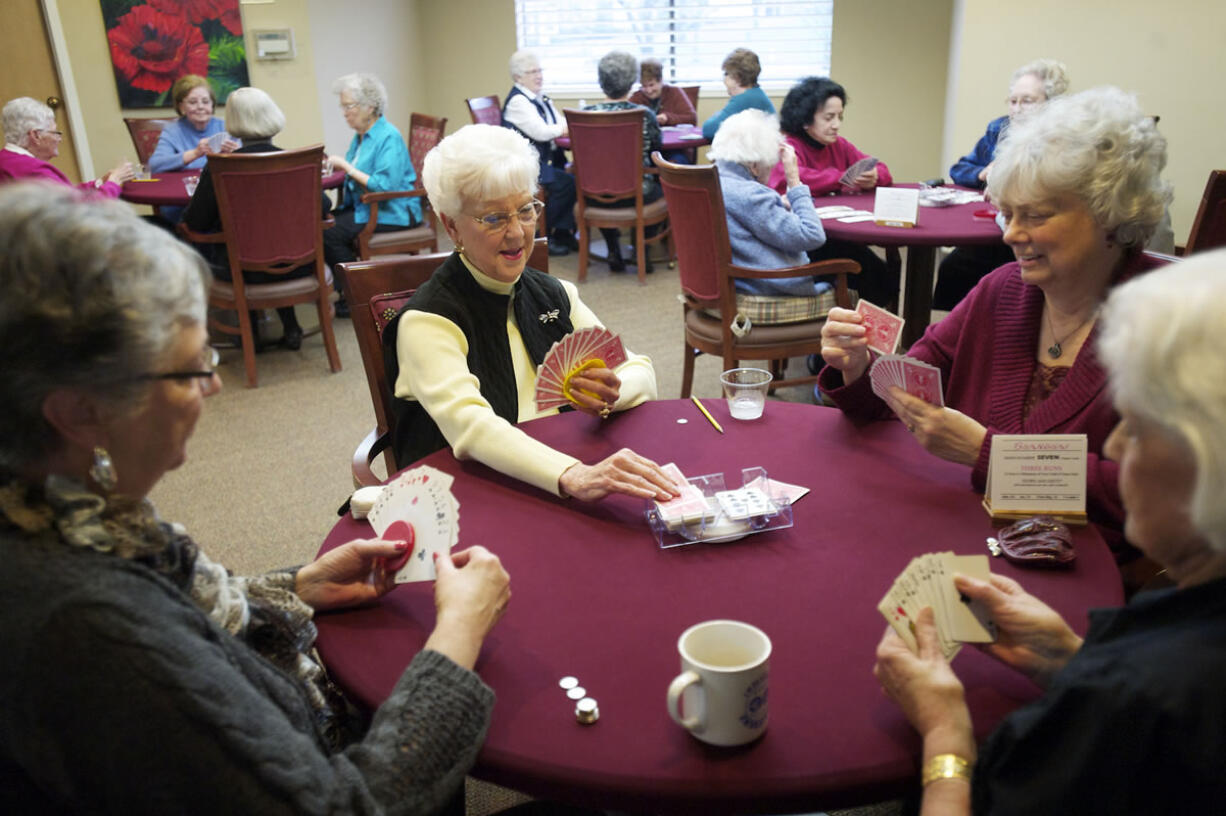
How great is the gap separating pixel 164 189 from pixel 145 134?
4.34 feet

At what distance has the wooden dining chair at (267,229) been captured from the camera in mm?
4117

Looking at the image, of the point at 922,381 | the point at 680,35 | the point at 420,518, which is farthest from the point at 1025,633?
the point at 680,35

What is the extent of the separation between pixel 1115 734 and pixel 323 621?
945 mm

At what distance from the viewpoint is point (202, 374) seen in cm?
98

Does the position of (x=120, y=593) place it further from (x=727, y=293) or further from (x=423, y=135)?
(x=423, y=135)

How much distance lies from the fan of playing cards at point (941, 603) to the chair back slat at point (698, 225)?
2368 mm

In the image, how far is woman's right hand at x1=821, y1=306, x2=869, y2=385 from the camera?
69.9 inches

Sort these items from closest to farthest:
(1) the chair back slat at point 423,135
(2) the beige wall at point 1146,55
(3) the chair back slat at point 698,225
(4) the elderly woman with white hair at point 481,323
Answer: (4) the elderly woman with white hair at point 481,323
(3) the chair back slat at point 698,225
(2) the beige wall at point 1146,55
(1) the chair back slat at point 423,135

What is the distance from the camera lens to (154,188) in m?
5.04

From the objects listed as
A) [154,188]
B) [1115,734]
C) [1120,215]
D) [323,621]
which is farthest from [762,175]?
[154,188]

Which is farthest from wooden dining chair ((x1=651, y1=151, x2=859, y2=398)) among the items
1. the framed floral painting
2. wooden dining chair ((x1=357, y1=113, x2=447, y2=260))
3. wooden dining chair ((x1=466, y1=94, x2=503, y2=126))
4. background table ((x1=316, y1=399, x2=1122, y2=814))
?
the framed floral painting

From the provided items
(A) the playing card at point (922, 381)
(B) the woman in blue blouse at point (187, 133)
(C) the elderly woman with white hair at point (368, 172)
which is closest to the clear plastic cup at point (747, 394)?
(A) the playing card at point (922, 381)

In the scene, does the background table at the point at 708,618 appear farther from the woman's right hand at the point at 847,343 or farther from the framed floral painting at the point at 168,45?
the framed floral painting at the point at 168,45

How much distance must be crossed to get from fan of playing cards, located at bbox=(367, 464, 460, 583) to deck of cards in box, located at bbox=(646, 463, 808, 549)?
32cm
